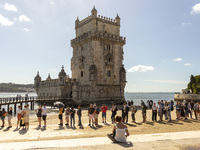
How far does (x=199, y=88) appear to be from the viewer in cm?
6506

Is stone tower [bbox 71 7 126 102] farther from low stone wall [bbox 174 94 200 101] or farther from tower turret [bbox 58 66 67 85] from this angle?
low stone wall [bbox 174 94 200 101]

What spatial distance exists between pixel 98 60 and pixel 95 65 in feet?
5.37

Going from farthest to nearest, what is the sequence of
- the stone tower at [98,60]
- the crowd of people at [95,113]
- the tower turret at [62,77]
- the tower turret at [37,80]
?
the tower turret at [37,80] < the tower turret at [62,77] < the stone tower at [98,60] < the crowd of people at [95,113]

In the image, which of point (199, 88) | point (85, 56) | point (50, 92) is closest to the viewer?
point (85, 56)

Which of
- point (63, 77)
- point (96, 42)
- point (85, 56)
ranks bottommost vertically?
point (63, 77)

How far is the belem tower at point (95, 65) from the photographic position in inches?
1553

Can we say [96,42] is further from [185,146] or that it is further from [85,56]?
[185,146]

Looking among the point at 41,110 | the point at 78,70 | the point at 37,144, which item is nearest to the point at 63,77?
the point at 78,70

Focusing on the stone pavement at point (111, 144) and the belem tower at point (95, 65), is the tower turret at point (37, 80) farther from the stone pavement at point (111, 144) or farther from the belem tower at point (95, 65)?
the stone pavement at point (111, 144)

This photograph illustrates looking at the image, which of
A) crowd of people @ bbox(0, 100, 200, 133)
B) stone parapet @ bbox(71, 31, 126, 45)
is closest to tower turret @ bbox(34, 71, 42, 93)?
stone parapet @ bbox(71, 31, 126, 45)

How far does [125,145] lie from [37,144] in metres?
4.01

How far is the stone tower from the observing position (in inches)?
1551

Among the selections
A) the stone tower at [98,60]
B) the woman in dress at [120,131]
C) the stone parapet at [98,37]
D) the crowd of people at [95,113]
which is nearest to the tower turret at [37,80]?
the stone tower at [98,60]

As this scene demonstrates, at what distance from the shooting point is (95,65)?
130ft
